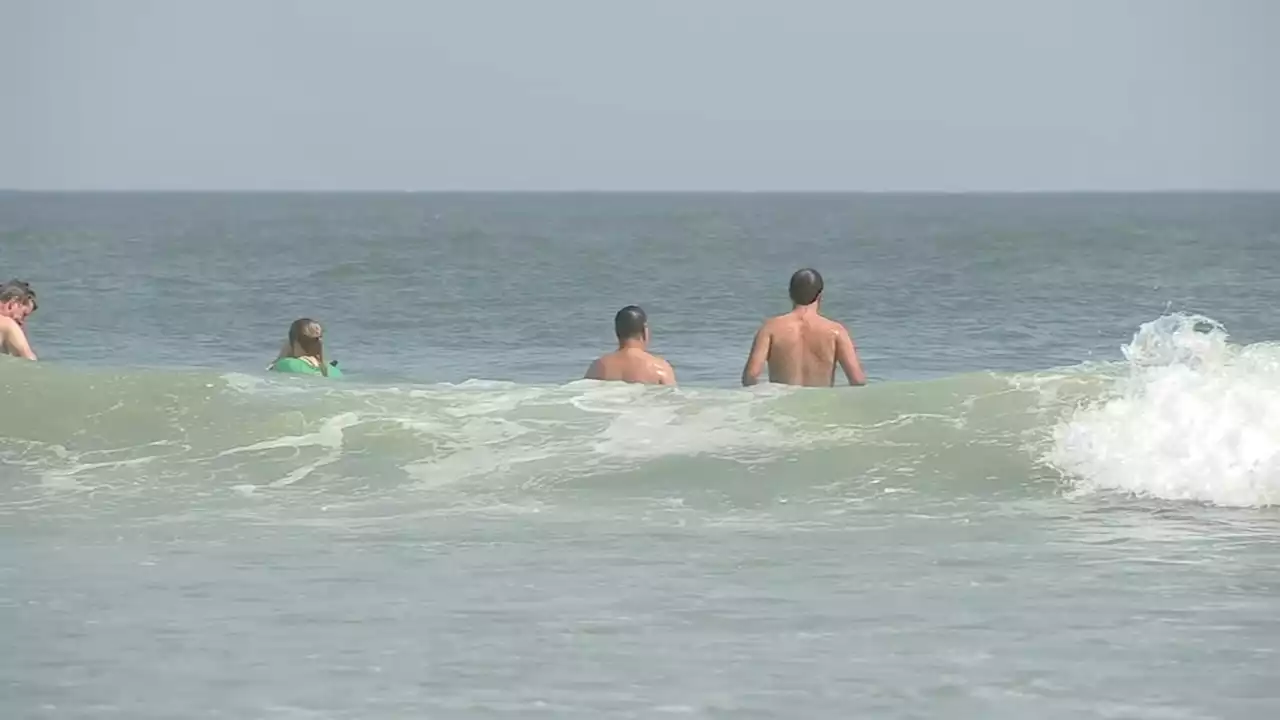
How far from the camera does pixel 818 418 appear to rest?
12289 millimetres

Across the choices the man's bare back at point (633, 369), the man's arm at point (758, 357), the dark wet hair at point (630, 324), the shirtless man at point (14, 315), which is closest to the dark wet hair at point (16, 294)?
the shirtless man at point (14, 315)

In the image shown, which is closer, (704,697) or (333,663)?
(704,697)

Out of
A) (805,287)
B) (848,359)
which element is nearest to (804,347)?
(848,359)

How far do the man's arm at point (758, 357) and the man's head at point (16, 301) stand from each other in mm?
5054

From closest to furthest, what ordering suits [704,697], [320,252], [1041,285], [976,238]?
[704,697] → [1041,285] → [320,252] → [976,238]

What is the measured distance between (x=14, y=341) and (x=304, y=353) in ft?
6.55

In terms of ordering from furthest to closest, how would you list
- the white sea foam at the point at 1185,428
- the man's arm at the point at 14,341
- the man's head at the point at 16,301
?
the man's head at the point at 16,301 < the man's arm at the point at 14,341 < the white sea foam at the point at 1185,428

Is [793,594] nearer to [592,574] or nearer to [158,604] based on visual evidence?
[592,574]

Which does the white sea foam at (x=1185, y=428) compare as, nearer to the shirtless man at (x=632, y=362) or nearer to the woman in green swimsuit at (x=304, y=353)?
the shirtless man at (x=632, y=362)

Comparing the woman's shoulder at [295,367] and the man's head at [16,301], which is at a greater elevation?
the man's head at [16,301]

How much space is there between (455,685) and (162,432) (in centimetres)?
631

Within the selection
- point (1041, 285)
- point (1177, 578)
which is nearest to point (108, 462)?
point (1177, 578)

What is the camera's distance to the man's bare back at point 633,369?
12961 millimetres

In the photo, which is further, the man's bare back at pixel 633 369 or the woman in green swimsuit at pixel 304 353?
the woman in green swimsuit at pixel 304 353
